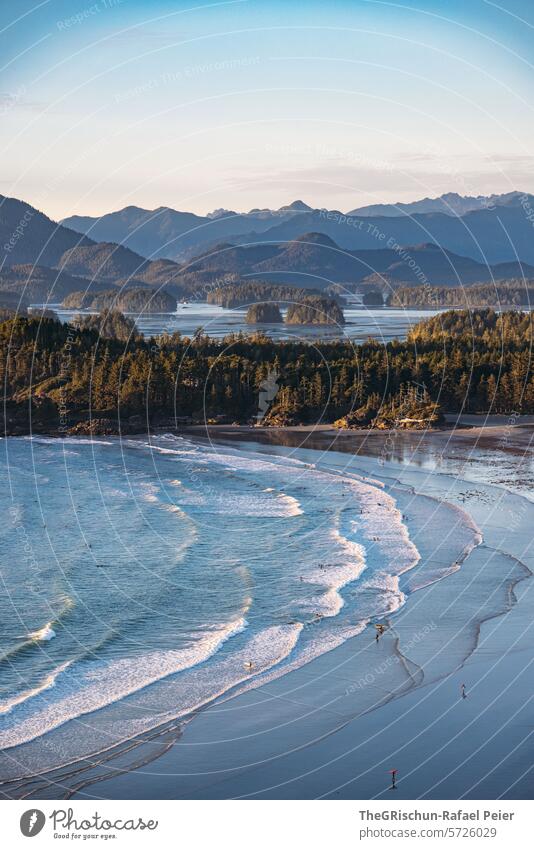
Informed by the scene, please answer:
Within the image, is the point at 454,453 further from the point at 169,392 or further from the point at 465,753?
the point at 465,753

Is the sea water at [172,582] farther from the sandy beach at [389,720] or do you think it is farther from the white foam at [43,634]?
the sandy beach at [389,720]

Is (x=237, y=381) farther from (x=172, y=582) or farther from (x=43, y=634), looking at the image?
(x=43, y=634)

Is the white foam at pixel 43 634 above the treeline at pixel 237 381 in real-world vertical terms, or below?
below

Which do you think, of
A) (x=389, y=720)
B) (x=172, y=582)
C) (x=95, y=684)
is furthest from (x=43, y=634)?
(x=389, y=720)

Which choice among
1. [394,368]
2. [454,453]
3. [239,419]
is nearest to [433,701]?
[454,453]

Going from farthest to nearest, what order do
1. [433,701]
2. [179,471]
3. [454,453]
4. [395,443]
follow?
[395,443]
[454,453]
[179,471]
[433,701]

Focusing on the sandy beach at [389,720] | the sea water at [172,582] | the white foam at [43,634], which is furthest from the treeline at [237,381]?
the white foam at [43,634]
